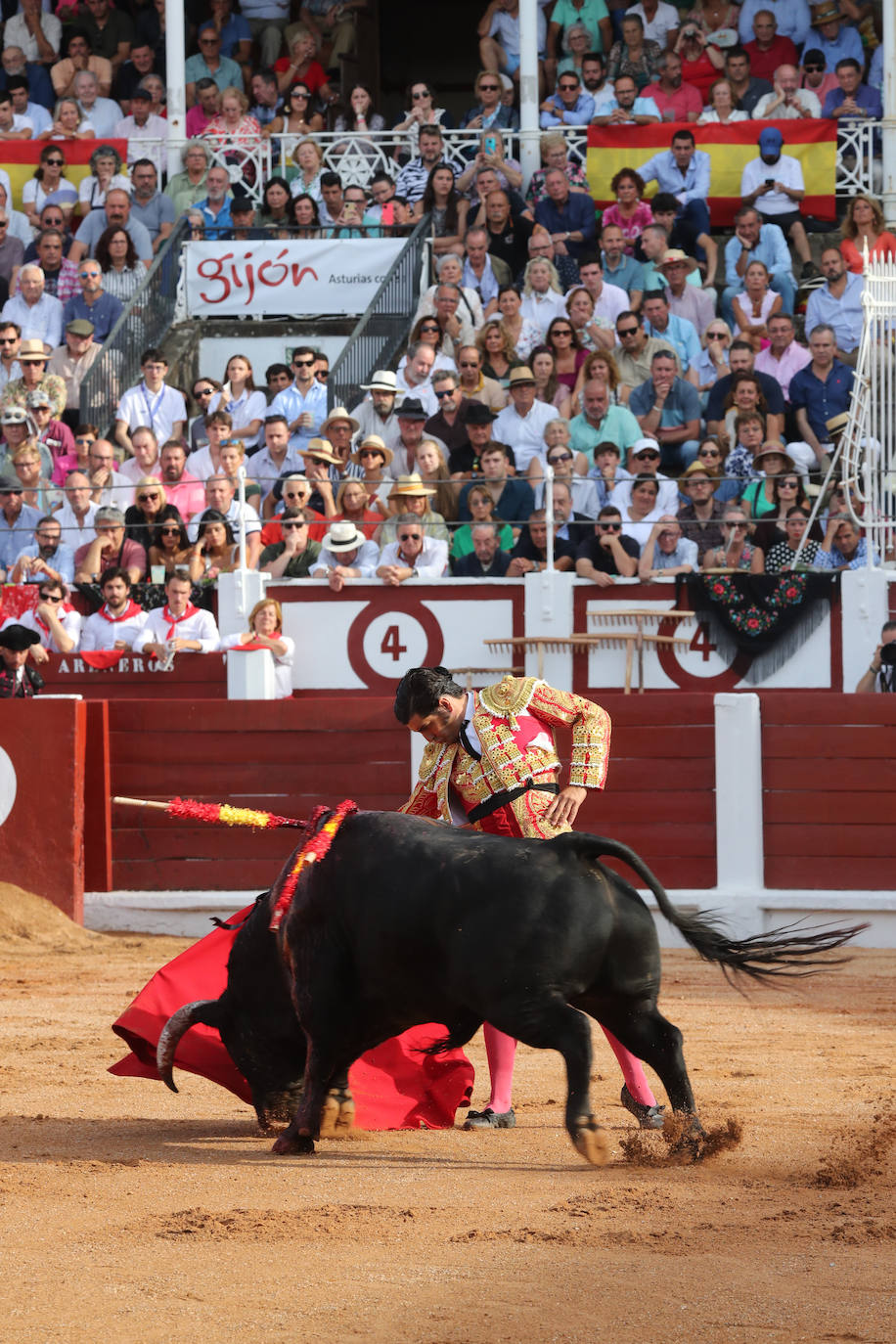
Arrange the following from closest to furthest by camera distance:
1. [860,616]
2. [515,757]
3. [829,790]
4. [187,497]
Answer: [515,757] → [829,790] → [860,616] → [187,497]

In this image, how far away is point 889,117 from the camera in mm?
13414

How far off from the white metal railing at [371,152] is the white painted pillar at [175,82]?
33 cm

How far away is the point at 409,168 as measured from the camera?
1330 centimetres

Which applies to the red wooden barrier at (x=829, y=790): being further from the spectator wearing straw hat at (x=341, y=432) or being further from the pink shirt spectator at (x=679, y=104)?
the pink shirt spectator at (x=679, y=104)

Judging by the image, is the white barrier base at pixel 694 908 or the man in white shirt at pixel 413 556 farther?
the man in white shirt at pixel 413 556

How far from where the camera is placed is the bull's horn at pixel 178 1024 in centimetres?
450

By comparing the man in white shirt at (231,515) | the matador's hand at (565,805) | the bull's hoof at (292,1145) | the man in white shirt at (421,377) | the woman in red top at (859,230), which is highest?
the woman in red top at (859,230)

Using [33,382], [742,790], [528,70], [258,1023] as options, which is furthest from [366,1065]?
[528,70]

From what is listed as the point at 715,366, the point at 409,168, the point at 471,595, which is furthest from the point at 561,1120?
the point at 409,168

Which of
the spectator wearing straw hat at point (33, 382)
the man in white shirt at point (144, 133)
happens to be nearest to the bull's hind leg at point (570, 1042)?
the spectator wearing straw hat at point (33, 382)

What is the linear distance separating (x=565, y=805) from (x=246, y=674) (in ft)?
17.0

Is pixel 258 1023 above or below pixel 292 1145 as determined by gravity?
above

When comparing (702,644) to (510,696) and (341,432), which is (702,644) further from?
(510,696)

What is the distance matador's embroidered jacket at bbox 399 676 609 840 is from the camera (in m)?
4.49
